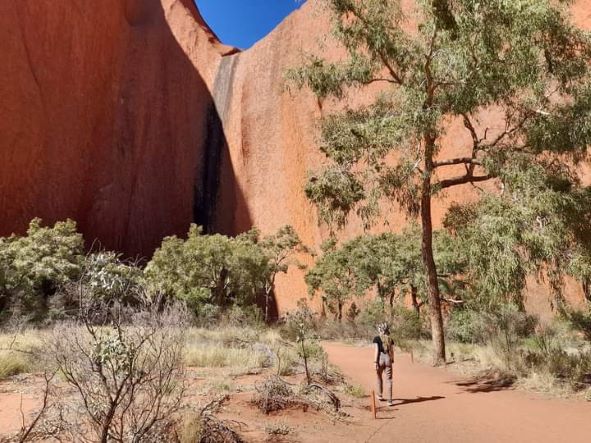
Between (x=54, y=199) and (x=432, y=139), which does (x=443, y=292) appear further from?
(x=54, y=199)

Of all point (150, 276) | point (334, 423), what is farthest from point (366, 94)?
point (334, 423)

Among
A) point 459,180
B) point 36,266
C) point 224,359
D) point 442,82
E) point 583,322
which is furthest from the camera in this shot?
point 36,266

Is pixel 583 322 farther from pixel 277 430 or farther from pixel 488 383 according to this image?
pixel 277 430

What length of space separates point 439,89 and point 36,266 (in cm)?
1809

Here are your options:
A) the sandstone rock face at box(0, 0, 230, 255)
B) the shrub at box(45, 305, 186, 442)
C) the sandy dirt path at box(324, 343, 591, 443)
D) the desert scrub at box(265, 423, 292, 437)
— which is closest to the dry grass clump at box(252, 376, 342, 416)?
the sandy dirt path at box(324, 343, 591, 443)

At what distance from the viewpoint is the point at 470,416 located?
6.86m

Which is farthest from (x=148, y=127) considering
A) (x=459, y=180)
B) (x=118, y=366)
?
(x=118, y=366)

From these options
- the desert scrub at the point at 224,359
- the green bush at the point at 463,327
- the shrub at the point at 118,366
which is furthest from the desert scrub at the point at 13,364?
the green bush at the point at 463,327

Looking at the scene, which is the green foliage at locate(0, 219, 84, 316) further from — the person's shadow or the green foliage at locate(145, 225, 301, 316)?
the person's shadow

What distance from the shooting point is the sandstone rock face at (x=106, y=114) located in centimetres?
3150

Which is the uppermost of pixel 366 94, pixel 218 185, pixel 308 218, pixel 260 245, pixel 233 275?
pixel 366 94

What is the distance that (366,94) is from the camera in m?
29.9

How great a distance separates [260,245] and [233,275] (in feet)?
12.8

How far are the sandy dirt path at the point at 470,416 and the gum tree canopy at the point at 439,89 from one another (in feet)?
9.30
